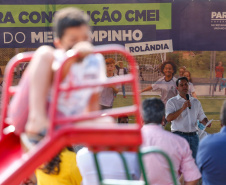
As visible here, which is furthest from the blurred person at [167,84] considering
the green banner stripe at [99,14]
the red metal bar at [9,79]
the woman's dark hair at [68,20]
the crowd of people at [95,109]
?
the woman's dark hair at [68,20]

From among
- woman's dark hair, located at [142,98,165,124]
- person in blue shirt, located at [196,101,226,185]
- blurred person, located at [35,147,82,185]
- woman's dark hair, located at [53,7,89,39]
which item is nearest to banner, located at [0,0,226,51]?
woman's dark hair, located at [142,98,165,124]

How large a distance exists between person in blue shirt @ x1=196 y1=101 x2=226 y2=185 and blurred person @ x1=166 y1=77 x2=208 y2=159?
2513 millimetres

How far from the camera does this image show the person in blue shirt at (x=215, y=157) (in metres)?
3.65

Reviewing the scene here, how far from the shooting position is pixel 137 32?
636cm

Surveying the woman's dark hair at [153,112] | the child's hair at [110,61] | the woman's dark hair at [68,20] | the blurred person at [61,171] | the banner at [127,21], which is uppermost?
the banner at [127,21]

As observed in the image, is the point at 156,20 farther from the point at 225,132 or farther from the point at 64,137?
the point at 64,137

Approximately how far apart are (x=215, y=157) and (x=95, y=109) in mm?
1725

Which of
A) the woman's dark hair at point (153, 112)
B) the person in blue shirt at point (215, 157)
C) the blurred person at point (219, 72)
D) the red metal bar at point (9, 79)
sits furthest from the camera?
the blurred person at point (219, 72)

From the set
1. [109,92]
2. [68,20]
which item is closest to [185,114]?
[109,92]

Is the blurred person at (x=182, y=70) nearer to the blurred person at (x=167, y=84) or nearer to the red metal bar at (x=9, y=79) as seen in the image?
the blurred person at (x=167, y=84)

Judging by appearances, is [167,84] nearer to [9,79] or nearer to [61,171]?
[61,171]

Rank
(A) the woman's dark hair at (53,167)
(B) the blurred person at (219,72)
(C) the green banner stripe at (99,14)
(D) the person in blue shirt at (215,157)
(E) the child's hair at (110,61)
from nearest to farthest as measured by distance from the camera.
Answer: (A) the woman's dark hair at (53,167) → (D) the person in blue shirt at (215,157) → (C) the green banner stripe at (99,14) → (E) the child's hair at (110,61) → (B) the blurred person at (219,72)

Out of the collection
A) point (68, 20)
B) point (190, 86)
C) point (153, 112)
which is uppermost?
point (68, 20)

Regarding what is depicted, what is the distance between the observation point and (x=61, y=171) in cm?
355
